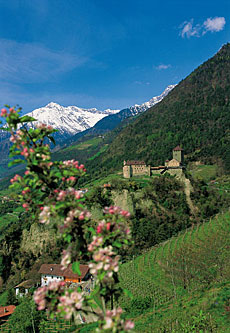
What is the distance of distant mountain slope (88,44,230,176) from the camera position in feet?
433

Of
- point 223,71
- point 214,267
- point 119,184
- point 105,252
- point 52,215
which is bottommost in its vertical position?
point 214,267

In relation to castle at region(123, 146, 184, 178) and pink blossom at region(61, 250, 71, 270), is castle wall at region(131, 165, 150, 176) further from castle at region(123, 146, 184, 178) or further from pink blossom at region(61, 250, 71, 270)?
pink blossom at region(61, 250, 71, 270)

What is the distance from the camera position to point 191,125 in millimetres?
152125

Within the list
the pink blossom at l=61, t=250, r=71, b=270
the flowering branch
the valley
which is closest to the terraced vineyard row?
the valley

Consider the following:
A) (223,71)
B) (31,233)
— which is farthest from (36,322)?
(223,71)

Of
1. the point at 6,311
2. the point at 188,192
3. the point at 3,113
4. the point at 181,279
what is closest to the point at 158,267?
the point at 181,279

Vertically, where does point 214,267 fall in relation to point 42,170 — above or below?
below

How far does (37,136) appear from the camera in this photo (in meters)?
3.87

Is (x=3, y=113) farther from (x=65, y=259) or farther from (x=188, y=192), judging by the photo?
(x=188, y=192)

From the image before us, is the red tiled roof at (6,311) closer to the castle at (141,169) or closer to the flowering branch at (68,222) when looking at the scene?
the castle at (141,169)

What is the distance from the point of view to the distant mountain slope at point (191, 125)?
5198 inches

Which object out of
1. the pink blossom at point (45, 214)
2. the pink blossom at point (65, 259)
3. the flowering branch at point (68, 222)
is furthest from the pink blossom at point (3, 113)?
the pink blossom at point (65, 259)

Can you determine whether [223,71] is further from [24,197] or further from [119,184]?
[24,197]

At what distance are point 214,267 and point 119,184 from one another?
3045cm
